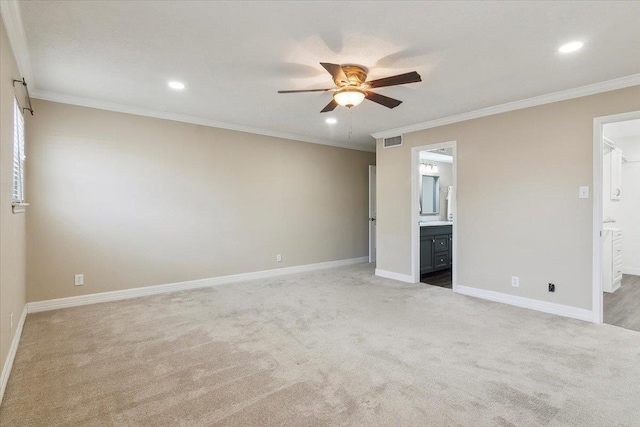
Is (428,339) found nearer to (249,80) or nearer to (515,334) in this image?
(515,334)

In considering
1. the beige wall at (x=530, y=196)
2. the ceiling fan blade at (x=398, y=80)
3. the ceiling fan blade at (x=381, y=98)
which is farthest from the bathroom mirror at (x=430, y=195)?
the ceiling fan blade at (x=398, y=80)

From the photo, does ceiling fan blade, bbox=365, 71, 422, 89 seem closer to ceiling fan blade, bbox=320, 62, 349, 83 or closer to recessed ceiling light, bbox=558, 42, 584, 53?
ceiling fan blade, bbox=320, 62, 349, 83

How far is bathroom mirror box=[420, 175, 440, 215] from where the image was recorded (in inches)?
269

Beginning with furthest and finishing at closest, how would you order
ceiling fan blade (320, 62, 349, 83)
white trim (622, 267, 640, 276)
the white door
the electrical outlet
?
the white door < white trim (622, 267, 640, 276) < the electrical outlet < ceiling fan blade (320, 62, 349, 83)

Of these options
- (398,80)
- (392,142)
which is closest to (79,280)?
(398,80)

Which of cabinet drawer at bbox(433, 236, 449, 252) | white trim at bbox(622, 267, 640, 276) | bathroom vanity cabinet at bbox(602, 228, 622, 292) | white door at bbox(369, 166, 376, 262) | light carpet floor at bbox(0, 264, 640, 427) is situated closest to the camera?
light carpet floor at bbox(0, 264, 640, 427)

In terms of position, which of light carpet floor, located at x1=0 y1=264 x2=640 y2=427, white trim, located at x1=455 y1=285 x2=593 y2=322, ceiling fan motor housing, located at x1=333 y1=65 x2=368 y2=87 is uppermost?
ceiling fan motor housing, located at x1=333 y1=65 x2=368 y2=87

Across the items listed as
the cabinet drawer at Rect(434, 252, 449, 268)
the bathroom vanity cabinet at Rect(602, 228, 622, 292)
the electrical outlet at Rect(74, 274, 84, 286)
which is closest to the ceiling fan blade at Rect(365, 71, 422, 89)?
the cabinet drawer at Rect(434, 252, 449, 268)

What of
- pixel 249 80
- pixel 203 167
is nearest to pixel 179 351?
pixel 249 80

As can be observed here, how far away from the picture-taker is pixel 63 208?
3.80 metres

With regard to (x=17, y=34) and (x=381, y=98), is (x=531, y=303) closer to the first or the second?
(x=381, y=98)

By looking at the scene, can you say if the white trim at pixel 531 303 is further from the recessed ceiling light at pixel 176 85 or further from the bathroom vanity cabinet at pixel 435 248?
the recessed ceiling light at pixel 176 85

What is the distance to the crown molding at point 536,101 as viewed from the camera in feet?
10.4

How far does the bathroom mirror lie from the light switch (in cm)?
339
